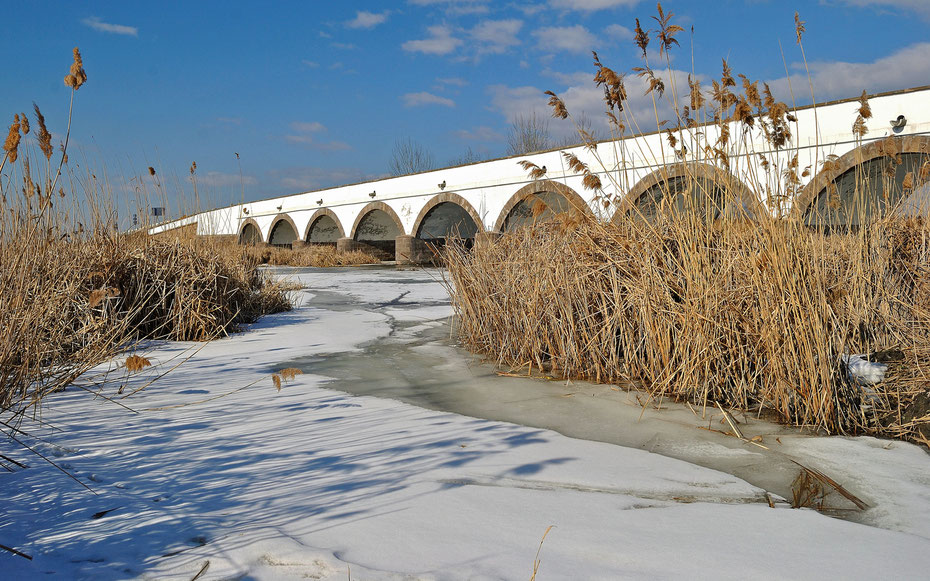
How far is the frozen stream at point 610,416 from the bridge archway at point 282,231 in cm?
2701

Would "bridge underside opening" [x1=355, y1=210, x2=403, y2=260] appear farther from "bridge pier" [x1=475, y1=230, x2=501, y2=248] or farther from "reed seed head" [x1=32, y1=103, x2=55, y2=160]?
"reed seed head" [x1=32, y1=103, x2=55, y2=160]

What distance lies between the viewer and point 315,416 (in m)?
2.36

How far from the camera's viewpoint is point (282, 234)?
3288 centimetres

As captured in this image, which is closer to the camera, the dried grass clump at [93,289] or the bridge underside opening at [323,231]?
the dried grass clump at [93,289]

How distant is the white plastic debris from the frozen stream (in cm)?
27

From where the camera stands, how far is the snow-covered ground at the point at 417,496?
1.25 metres

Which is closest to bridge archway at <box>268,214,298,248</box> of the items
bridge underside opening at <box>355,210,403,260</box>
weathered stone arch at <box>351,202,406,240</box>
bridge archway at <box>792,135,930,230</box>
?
bridge underside opening at <box>355,210,403,260</box>

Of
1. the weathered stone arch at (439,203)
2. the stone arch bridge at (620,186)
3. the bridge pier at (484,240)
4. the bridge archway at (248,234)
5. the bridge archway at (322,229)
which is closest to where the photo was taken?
the stone arch bridge at (620,186)

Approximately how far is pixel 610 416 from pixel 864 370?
0.96m

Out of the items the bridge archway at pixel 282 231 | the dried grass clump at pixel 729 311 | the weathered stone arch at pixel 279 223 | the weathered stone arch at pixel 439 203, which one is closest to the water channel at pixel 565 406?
the dried grass clump at pixel 729 311

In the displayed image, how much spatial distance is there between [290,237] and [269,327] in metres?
29.8

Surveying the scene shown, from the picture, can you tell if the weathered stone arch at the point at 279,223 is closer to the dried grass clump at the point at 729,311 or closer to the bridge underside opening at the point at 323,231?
the bridge underside opening at the point at 323,231

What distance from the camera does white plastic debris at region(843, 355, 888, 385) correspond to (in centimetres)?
230

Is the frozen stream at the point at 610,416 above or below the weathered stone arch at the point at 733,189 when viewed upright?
below
